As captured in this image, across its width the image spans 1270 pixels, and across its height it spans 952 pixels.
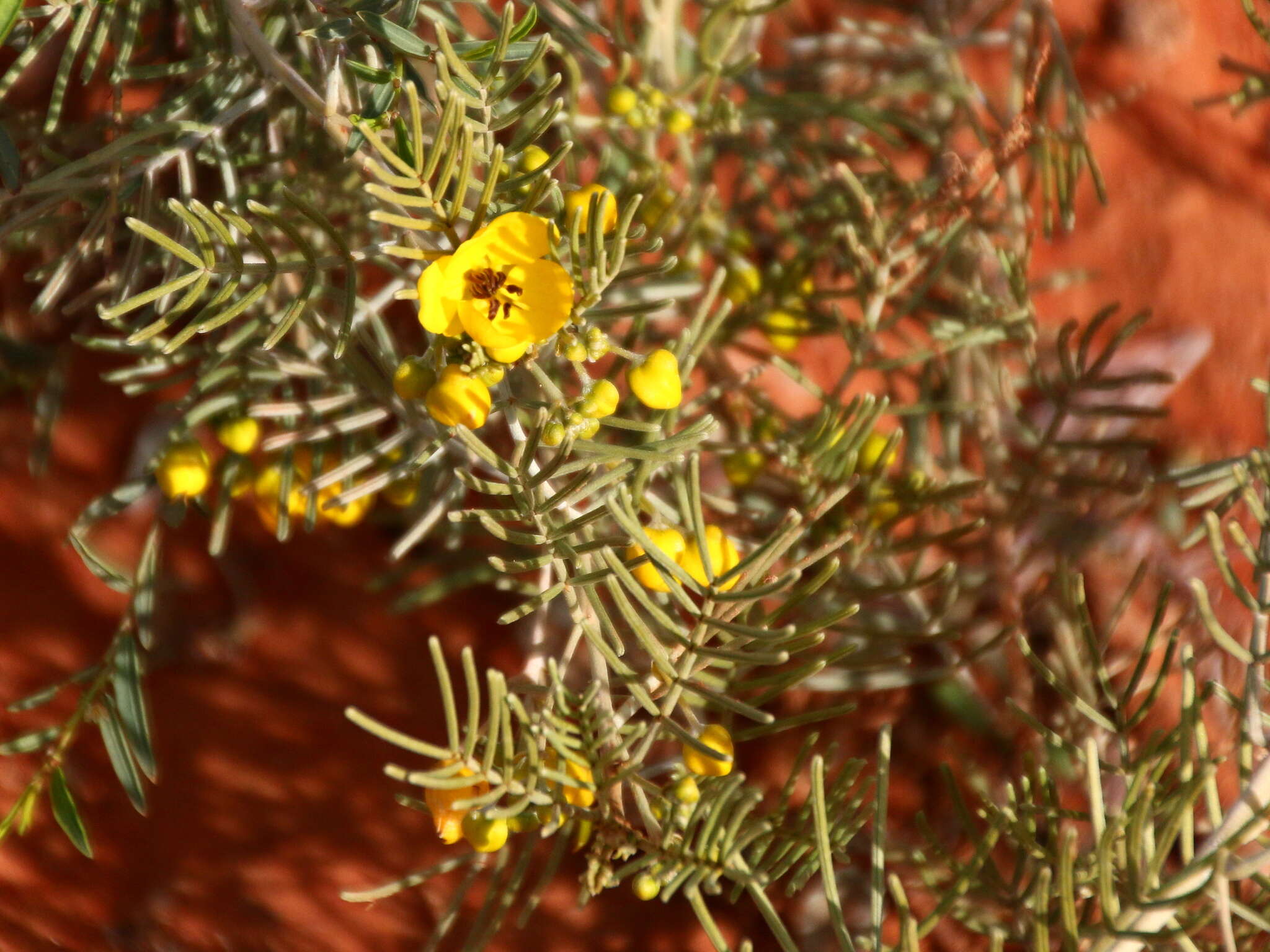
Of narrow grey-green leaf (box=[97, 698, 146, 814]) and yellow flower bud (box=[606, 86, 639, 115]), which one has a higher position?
yellow flower bud (box=[606, 86, 639, 115])

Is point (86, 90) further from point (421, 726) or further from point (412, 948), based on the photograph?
point (412, 948)

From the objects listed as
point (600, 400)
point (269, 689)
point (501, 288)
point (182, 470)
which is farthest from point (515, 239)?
point (269, 689)

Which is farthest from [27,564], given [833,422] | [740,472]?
[833,422]

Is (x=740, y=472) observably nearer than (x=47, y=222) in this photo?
No

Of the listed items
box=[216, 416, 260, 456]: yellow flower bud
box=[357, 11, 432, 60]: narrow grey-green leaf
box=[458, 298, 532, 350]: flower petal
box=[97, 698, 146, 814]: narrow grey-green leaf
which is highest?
box=[357, 11, 432, 60]: narrow grey-green leaf

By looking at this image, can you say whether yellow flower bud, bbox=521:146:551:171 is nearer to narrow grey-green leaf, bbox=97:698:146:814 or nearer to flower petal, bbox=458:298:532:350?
flower petal, bbox=458:298:532:350

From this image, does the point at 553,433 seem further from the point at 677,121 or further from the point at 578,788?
the point at 677,121

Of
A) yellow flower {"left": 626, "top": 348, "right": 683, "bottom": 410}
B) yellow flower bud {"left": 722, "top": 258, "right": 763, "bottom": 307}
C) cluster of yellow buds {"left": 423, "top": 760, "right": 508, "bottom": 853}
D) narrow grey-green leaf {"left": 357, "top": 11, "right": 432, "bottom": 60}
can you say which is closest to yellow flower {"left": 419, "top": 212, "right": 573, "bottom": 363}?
yellow flower {"left": 626, "top": 348, "right": 683, "bottom": 410}
